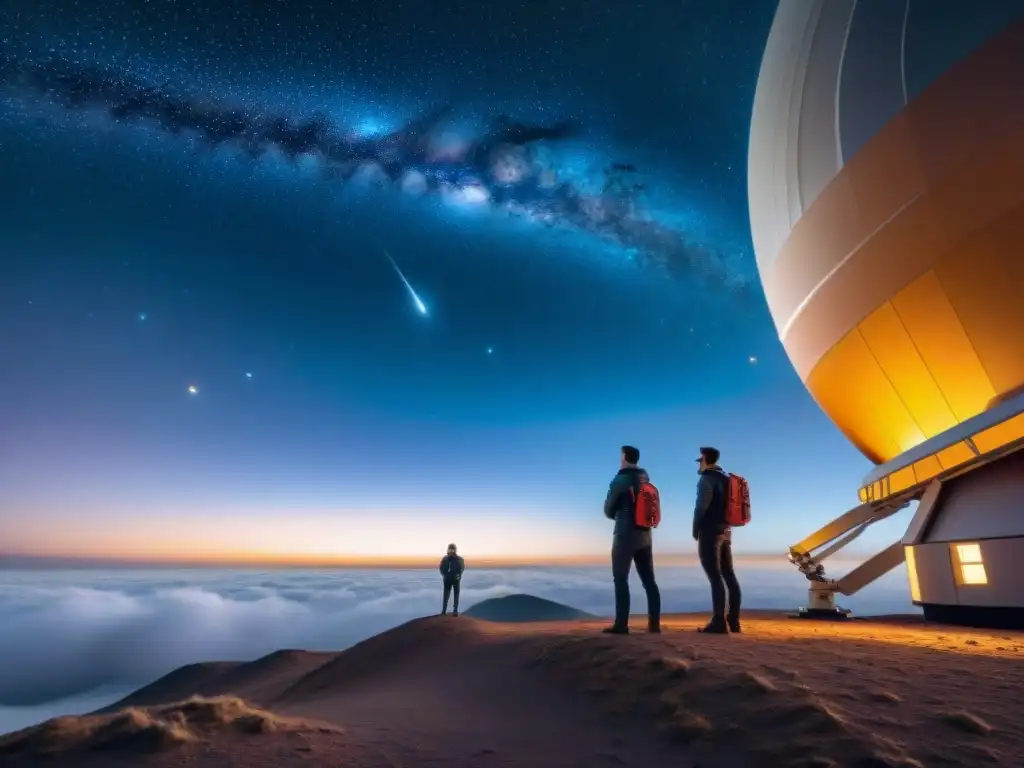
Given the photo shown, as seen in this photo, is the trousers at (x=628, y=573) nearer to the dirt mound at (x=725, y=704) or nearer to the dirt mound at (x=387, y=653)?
the dirt mound at (x=725, y=704)

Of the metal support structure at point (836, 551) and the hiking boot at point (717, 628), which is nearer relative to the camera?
the hiking boot at point (717, 628)

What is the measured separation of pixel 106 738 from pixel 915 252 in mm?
9507

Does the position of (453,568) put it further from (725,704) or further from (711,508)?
(725,704)

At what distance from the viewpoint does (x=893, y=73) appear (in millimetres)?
8133

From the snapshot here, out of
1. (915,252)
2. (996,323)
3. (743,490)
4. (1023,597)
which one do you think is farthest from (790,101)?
(1023,597)

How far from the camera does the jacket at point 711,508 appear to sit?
692cm

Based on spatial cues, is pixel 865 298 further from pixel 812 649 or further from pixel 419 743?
pixel 419 743

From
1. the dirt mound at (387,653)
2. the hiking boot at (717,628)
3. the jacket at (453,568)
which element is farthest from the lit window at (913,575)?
Answer: the jacket at (453,568)

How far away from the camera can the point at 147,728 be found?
3.20 m

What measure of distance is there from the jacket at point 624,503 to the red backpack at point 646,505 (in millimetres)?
29

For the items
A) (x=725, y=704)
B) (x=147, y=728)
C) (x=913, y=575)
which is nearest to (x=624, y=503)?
(x=725, y=704)

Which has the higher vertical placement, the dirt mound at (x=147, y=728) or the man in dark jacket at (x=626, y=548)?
the man in dark jacket at (x=626, y=548)

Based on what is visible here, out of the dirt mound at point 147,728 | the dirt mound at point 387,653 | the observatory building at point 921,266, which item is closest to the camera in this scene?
the dirt mound at point 147,728

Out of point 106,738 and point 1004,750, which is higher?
point 1004,750
